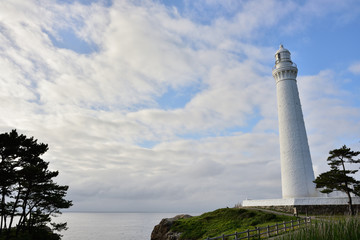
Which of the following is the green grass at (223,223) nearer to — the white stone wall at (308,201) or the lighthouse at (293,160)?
the white stone wall at (308,201)

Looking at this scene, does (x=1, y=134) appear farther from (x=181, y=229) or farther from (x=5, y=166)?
(x=181, y=229)

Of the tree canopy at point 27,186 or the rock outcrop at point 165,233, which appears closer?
the tree canopy at point 27,186

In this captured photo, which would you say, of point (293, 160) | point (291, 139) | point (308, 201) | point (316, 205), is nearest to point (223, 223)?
point (308, 201)

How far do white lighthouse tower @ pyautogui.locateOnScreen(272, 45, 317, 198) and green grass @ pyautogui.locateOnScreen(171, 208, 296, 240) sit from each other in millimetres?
6833

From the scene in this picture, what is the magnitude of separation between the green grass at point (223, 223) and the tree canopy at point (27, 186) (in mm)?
14447

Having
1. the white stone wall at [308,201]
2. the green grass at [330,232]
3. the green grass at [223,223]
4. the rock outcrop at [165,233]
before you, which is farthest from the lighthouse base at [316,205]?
the green grass at [330,232]

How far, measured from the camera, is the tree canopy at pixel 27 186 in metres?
22.9

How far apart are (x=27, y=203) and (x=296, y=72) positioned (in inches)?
1508

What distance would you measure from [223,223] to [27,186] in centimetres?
2164

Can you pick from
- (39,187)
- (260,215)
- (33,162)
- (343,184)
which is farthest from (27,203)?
(343,184)

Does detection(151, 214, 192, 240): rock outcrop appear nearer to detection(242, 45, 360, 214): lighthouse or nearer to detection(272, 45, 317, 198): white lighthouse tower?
detection(242, 45, 360, 214): lighthouse

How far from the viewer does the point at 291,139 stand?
35.5 meters

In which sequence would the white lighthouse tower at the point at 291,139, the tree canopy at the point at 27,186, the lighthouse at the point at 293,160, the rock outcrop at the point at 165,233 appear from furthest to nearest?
the white lighthouse tower at the point at 291,139, the rock outcrop at the point at 165,233, the lighthouse at the point at 293,160, the tree canopy at the point at 27,186

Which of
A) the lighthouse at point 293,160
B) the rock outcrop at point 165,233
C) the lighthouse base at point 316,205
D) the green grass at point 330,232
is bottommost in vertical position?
the rock outcrop at point 165,233
